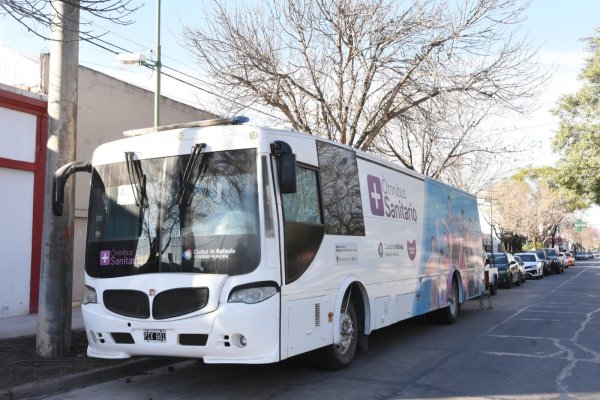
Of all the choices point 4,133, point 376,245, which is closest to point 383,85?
point 376,245

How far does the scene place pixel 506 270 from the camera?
82.7ft

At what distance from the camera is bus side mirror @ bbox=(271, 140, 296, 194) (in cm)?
607

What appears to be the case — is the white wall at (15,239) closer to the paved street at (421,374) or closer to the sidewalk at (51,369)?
the sidewalk at (51,369)

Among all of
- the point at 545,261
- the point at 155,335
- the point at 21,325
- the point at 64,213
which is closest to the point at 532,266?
the point at 545,261

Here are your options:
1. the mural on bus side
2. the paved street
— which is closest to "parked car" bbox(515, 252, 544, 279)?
the mural on bus side

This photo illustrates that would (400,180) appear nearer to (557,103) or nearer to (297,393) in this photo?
(297,393)

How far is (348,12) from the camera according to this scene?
46.6 ft

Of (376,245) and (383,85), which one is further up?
(383,85)

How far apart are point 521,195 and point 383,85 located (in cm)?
5055

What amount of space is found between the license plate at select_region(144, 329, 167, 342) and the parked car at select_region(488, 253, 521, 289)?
67.3 ft

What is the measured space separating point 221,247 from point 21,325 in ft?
21.4

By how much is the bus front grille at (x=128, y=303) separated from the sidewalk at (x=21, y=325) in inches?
154

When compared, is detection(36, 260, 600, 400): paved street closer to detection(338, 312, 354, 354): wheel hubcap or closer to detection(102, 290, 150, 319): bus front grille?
detection(338, 312, 354, 354): wheel hubcap

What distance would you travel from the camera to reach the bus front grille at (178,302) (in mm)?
5980
